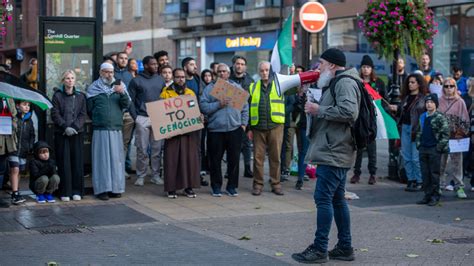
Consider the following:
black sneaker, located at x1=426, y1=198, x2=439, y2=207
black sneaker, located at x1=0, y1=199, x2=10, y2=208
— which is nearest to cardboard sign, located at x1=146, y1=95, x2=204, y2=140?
black sneaker, located at x1=0, y1=199, x2=10, y2=208

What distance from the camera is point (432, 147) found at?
1207 centimetres

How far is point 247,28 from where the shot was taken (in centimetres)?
3347

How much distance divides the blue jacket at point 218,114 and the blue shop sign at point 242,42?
19.6 meters

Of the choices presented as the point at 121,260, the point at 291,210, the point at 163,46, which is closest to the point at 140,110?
the point at 291,210

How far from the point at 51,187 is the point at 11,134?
931 mm

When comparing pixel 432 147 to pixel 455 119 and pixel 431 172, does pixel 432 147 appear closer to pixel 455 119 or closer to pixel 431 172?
pixel 431 172

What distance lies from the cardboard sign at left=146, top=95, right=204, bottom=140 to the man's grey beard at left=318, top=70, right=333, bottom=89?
4.44m

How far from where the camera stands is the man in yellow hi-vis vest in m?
12.4

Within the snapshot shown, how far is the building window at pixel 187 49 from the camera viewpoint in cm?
3738

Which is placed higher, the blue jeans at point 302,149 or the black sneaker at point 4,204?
the blue jeans at point 302,149

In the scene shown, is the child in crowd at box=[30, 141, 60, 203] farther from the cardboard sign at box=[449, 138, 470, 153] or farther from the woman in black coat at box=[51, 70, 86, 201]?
the cardboard sign at box=[449, 138, 470, 153]

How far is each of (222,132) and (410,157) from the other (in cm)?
330

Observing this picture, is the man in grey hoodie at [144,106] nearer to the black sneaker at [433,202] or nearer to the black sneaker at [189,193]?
the black sneaker at [189,193]

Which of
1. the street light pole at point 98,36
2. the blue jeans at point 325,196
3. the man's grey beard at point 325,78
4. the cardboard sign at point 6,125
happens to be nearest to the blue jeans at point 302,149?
the street light pole at point 98,36
